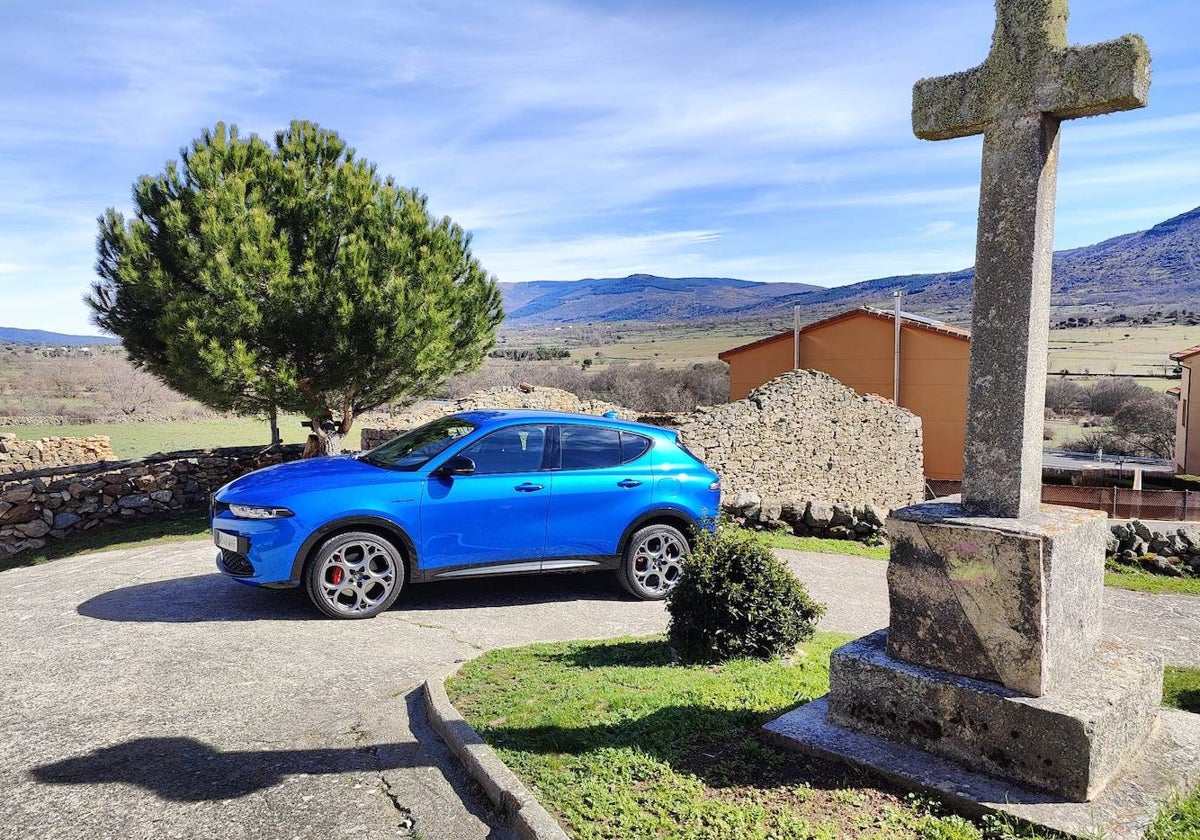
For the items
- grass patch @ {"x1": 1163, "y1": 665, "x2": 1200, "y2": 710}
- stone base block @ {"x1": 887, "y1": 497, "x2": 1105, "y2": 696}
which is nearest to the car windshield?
stone base block @ {"x1": 887, "y1": 497, "x2": 1105, "y2": 696}

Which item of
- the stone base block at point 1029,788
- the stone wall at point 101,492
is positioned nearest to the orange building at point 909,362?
the stone wall at point 101,492

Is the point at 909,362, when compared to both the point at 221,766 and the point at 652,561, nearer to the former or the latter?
the point at 652,561

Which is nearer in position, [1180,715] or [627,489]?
[1180,715]

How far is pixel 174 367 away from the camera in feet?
40.6

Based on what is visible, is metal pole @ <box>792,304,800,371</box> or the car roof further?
metal pole @ <box>792,304,800,371</box>

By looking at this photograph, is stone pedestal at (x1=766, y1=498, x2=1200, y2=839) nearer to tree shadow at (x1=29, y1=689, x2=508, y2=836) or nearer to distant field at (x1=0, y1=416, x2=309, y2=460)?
tree shadow at (x1=29, y1=689, x2=508, y2=836)

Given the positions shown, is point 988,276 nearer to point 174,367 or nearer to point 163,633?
point 163,633

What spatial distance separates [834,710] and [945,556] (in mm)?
1054

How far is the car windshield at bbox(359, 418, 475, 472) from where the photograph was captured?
7477 mm

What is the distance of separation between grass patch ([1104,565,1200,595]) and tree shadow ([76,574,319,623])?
10149 mm

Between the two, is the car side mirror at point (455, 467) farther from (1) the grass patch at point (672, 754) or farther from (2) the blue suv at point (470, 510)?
(1) the grass patch at point (672, 754)

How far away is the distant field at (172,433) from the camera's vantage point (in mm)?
20178

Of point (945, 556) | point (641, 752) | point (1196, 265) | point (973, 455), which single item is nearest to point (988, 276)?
point (973, 455)

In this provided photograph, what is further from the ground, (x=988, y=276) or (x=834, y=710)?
(x=988, y=276)
